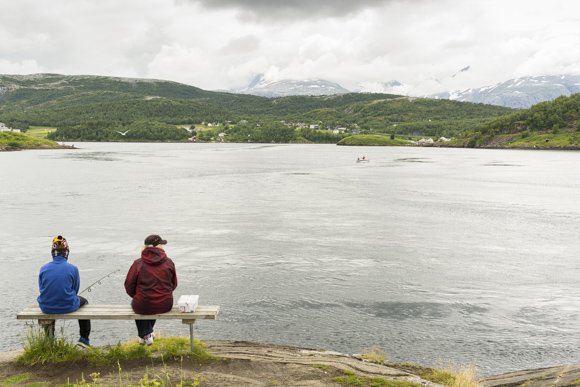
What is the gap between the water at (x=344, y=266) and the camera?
13.6 m

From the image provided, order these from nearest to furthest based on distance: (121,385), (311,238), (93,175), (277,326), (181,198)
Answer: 1. (121,385)
2. (277,326)
3. (311,238)
4. (181,198)
5. (93,175)

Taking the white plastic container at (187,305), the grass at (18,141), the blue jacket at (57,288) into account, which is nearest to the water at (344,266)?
the blue jacket at (57,288)

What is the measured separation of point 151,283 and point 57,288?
83.5 inches

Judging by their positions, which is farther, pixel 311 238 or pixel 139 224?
pixel 139 224

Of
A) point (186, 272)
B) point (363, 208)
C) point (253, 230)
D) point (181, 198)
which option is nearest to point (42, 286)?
point (186, 272)

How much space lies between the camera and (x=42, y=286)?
1008 cm

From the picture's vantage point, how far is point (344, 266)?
20.9 metres

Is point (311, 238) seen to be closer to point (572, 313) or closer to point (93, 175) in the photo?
point (572, 313)

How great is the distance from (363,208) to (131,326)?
2845 centimetres

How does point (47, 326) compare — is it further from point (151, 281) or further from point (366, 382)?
point (366, 382)

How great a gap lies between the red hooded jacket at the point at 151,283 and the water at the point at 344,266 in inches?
158

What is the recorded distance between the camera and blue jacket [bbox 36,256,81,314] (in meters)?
9.92

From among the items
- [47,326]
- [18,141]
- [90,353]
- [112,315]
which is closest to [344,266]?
[112,315]

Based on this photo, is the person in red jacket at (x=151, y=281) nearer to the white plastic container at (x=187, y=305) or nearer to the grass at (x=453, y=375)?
the white plastic container at (x=187, y=305)
